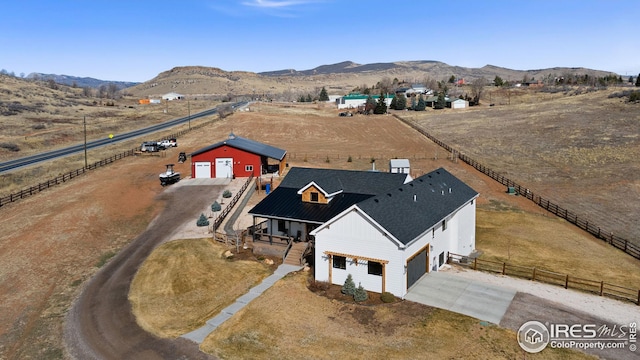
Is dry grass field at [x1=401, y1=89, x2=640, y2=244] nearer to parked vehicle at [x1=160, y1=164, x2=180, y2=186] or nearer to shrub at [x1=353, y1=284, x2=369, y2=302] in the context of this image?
shrub at [x1=353, y1=284, x2=369, y2=302]

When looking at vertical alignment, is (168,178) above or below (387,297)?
above

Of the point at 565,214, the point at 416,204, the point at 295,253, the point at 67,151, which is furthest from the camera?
the point at 67,151

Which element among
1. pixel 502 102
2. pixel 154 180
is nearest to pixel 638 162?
pixel 154 180

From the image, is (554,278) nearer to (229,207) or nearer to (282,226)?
(282,226)

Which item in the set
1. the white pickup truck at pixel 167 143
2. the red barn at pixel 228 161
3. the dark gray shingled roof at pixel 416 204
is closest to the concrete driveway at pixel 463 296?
the dark gray shingled roof at pixel 416 204

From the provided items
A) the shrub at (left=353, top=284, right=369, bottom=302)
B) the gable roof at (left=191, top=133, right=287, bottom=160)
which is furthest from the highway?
the shrub at (left=353, top=284, right=369, bottom=302)

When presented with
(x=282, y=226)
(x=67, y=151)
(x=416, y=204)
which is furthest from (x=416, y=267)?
(x=67, y=151)

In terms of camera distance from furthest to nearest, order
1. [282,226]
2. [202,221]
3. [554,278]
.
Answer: [202,221] → [282,226] → [554,278]

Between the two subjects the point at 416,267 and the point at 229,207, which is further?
the point at 229,207
